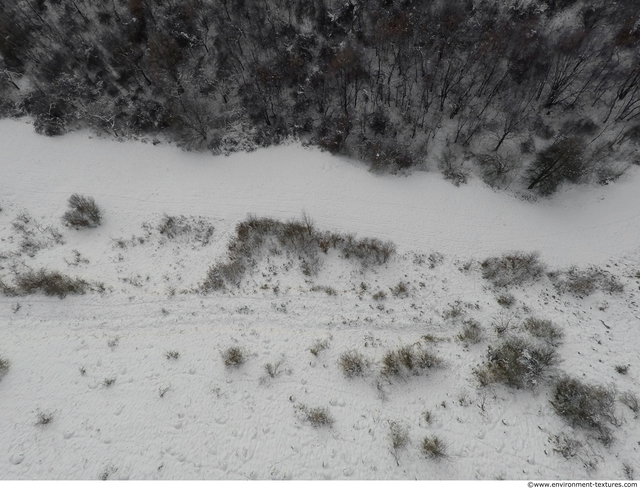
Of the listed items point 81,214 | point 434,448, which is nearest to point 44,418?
point 81,214

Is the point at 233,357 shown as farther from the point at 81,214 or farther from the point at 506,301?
the point at 81,214

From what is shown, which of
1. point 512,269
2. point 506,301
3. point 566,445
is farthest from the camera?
point 512,269

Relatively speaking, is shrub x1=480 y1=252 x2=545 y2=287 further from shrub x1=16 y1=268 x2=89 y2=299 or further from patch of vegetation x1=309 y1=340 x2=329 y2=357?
shrub x1=16 y1=268 x2=89 y2=299

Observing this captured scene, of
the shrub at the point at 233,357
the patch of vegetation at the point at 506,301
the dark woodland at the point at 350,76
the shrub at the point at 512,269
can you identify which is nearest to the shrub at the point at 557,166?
the dark woodland at the point at 350,76

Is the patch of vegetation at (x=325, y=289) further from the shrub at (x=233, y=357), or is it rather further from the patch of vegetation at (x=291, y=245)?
the shrub at (x=233, y=357)

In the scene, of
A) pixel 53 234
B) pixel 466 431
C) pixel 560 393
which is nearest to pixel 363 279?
pixel 466 431
